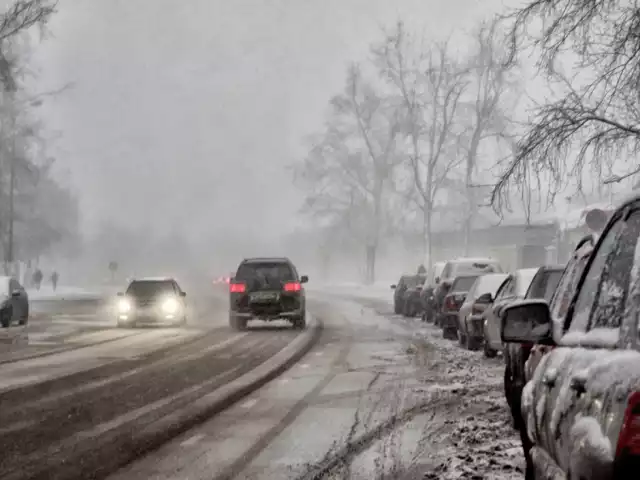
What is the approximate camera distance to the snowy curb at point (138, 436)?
7819mm

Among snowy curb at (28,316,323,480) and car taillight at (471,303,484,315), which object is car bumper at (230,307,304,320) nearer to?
car taillight at (471,303,484,315)

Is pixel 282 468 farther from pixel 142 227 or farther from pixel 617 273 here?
pixel 142 227

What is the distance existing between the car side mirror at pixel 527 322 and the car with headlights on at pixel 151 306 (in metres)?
25.7

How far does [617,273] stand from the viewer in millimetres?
4297

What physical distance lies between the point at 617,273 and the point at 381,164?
207ft

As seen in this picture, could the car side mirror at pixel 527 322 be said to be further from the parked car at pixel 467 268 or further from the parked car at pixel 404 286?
the parked car at pixel 404 286

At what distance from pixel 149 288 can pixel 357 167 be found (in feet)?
129

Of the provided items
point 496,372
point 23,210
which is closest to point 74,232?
point 23,210

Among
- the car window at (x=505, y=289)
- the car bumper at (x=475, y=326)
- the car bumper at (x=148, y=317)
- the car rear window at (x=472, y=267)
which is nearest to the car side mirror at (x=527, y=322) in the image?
the car window at (x=505, y=289)

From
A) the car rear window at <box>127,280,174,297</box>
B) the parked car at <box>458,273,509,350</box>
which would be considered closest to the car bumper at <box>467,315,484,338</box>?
the parked car at <box>458,273,509,350</box>

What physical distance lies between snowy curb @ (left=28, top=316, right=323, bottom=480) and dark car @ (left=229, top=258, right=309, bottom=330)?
12778 millimetres

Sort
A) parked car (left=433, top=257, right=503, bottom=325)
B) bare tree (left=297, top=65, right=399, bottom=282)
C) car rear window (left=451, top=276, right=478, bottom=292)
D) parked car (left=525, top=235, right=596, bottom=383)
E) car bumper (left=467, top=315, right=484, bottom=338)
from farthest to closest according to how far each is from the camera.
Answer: bare tree (left=297, top=65, right=399, bottom=282) → parked car (left=433, top=257, right=503, bottom=325) → car rear window (left=451, top=276, right=478, bottom=292) → car bumper (left=467, top=315, right=484, bottom=338) → parked car (left=525, top=235, right=596, bottom=383)

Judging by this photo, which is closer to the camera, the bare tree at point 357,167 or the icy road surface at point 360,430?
the icy road surface at point 360,430

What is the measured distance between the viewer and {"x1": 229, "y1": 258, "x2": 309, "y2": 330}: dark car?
2781 centimetres
